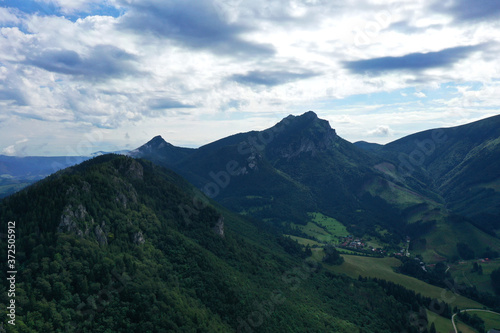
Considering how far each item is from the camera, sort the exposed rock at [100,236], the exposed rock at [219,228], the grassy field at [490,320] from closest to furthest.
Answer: the exposed rock at [100,236]
the grassy field at [490,320]
the exposed rock at [219,228]

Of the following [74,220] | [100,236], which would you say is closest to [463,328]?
[100,236]

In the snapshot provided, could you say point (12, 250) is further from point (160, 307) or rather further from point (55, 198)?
point (160, 307)

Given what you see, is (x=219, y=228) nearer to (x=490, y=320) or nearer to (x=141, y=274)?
(x=141, y=274)

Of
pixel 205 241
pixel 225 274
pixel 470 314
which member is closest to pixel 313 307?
pixel 225 274

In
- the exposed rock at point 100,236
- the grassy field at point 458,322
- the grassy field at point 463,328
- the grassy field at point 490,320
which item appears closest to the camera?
the exposed rock at point 100,236

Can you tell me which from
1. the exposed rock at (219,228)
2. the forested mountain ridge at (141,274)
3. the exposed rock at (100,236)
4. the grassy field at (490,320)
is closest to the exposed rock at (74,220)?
the forested mountain ridge at (141,274)

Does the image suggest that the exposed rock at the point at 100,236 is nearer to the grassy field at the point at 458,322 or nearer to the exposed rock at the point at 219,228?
the exposed rock at the point at 219,228

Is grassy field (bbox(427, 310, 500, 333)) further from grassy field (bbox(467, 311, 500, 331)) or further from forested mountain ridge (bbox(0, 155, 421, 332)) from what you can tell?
forested mountain ridge (bbox(0, 155, 421, 332))

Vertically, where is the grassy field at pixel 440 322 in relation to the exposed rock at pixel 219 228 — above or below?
below

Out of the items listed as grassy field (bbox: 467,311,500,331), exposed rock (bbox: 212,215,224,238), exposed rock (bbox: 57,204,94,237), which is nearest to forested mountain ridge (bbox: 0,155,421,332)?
exposed rock (bbox: 57,204,94,237)
